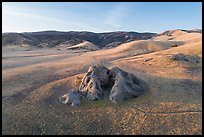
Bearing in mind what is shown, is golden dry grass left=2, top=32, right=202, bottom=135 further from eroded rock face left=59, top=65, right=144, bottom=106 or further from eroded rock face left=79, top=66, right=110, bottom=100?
eroded rock face left=79, top=66, right=110, bottom=100

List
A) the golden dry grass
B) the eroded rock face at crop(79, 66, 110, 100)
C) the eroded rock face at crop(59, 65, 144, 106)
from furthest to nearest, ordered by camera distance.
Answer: the eroded rock face at crop(79, 66, 110, 100)
the eroded rock face at crop(59, 65, 144, 106)
the golden dry grass

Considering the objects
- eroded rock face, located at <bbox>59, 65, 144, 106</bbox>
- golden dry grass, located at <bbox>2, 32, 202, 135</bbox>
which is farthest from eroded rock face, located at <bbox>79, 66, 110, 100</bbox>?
golden dry grass, located at <bbox>2, 32, 202, 135</bbox>

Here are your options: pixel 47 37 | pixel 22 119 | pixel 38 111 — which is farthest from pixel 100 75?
pixel 47 37

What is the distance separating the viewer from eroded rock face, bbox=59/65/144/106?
18047 mm

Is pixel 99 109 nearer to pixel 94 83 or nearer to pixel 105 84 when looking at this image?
pixel 94 83

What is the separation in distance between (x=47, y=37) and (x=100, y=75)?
95.9 m

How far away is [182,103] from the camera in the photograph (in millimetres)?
17359

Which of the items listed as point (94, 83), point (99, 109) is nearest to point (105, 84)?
point (94, 83)

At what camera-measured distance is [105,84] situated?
66.4 feet

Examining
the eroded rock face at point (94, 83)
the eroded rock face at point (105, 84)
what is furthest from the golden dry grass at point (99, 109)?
the eroded rock face at point (94, 83)

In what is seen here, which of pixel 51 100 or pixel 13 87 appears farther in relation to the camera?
pixel 13 87

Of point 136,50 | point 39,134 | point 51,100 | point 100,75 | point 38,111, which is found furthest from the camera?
point 136,50

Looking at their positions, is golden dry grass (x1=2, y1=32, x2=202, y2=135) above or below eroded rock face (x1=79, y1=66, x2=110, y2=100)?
below

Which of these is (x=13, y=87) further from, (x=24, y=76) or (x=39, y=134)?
(x=39, y=134)
